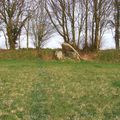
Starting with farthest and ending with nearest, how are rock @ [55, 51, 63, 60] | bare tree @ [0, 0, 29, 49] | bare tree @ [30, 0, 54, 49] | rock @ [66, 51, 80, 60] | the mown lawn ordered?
bare tree @ [30, 0, 54, 49] → bare tree @ [0, 0, 29, 49] → rock @ [66, 51, 80, 60] → rock @ [55, 51, 63, 60] → the mown lawn

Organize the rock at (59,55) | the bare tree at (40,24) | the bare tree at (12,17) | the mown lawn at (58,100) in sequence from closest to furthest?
the mown lawn at (58,100) → the rock at (59,55) → the bare tree at (12,17) → the bare tree at (40,24)

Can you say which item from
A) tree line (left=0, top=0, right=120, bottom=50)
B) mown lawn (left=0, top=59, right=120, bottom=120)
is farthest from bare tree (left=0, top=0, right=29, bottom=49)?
mown lawn (left=0, top=59, right=120, bottom=120)

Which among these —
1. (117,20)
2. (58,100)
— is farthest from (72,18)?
(58,100)

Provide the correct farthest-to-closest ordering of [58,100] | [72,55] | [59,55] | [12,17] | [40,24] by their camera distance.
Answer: [40,24] < [12,17] < [72,55] < [59,55] < [58,100]

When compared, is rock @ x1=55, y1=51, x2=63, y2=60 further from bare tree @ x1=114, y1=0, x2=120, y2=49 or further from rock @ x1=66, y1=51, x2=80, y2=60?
bare tree @ x1=114, y1=0, x2=120, y2=49

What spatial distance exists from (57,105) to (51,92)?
2526mm

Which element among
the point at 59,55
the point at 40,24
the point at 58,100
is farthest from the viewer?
the point at 40,24

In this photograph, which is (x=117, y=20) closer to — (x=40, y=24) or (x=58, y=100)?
(x=40, y=24)

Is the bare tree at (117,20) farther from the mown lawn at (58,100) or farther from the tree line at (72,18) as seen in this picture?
the mown lawn at (58,100)

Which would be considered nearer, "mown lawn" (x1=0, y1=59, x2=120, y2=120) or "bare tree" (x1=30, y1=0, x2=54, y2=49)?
"mown lawn" (x1=0, y1=59, x2=120, y2=120)

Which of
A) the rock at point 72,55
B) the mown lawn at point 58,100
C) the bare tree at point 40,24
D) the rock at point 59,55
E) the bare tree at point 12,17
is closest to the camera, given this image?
the mown lawn at point 58,100

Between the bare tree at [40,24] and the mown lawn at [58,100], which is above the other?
the bare tree at [40,24]

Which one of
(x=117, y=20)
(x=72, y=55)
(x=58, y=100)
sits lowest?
(x=58, y=100)

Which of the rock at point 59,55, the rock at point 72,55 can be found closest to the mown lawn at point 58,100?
the rock at point 59,55
